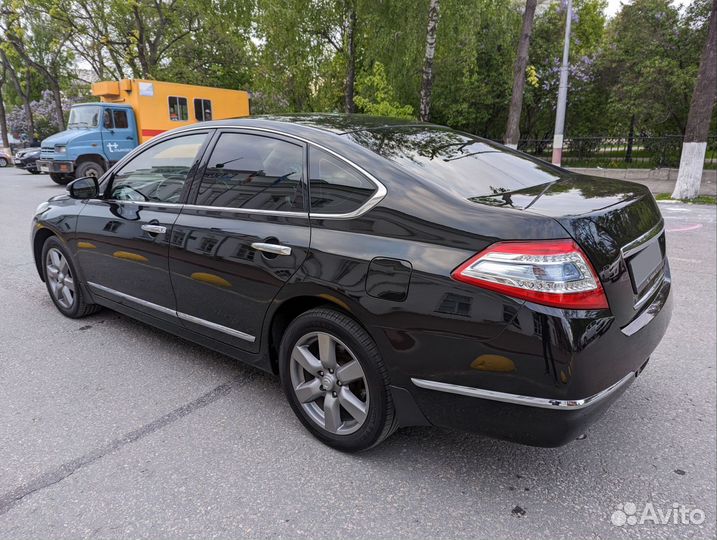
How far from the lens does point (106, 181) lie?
12.3 ft

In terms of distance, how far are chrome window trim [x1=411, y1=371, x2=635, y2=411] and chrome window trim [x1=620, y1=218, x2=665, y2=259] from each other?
1.76 ft

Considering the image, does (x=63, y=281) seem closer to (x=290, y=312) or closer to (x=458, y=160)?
(x=290, y=312)

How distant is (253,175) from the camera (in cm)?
282

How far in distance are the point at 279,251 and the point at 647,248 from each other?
5.91ft

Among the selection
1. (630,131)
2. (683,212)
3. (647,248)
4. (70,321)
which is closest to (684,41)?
(630,131)

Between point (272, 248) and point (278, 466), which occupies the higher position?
point (272, 248)

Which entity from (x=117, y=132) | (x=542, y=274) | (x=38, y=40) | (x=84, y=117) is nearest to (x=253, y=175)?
(x=542, y=274)

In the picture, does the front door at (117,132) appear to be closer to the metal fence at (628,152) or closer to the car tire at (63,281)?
the car tire at (63,281)

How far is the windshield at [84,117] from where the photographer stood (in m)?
15.0

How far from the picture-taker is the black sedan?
189 cm

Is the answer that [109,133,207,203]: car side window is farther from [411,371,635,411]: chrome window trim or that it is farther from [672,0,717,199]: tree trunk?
[672,0,717,199]: tree trunk

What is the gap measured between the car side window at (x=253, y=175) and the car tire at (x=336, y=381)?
654mm

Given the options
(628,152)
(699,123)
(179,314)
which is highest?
(699,123)

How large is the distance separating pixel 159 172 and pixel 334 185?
61.9 inches
